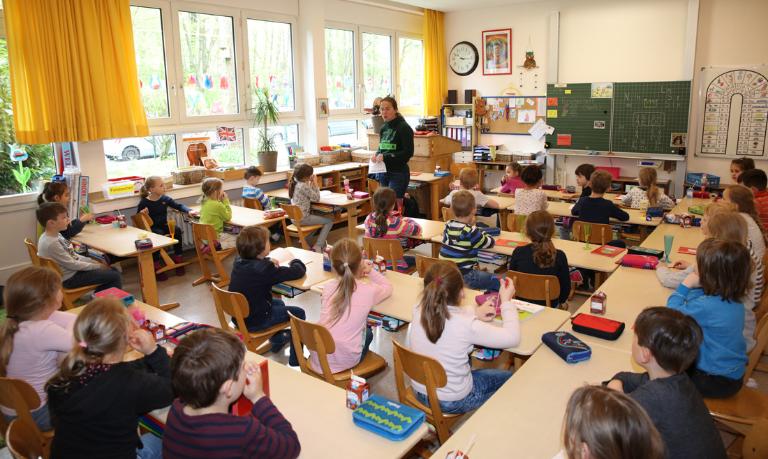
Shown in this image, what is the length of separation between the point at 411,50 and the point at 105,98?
239 inches

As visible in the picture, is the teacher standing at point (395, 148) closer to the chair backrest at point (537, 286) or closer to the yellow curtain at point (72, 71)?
the yellow curtain at point (72, 71)

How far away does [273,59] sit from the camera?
8367mm

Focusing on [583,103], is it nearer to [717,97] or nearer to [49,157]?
[717,97]

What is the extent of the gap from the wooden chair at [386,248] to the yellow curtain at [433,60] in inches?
252

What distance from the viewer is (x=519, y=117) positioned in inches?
399

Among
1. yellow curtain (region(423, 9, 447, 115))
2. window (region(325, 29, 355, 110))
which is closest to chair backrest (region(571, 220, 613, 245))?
window (region(325, 29, 355, 110))

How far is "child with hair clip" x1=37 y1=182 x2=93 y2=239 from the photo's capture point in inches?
212

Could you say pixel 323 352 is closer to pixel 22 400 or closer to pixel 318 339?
pixel 318 339

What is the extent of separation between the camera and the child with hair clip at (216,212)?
19.6ft

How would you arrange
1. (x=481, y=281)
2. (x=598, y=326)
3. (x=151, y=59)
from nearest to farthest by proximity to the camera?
(x=598, y=326)
(x=481, y=281)
(x=151, y=59)

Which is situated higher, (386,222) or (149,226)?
(386,222)

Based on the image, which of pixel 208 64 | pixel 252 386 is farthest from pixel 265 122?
pixel 252 386

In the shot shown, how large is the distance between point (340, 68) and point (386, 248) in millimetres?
5517

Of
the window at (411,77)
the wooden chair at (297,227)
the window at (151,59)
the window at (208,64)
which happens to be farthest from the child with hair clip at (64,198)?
the window at (411,77)
